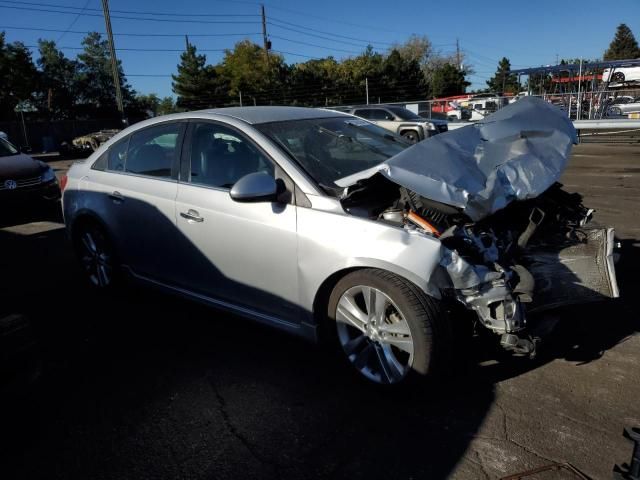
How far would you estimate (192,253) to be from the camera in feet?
11.8

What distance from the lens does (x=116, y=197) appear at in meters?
4.21

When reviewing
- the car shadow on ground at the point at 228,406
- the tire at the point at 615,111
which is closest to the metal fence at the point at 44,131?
the tire at the point at 615,111

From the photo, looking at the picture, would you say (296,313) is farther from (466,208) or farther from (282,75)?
(282,75)

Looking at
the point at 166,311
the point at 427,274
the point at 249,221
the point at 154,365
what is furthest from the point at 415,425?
the point at 166,311

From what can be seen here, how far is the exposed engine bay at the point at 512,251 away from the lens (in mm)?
2531

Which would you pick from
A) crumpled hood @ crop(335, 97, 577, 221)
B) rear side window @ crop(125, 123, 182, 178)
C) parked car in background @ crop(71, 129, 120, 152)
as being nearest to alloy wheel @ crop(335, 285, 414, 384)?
crumpled hood @ crop(335, 97, 577, 221)

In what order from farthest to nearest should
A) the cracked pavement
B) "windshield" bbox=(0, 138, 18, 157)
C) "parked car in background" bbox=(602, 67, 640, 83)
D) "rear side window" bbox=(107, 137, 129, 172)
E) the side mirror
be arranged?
"parked car in background" bbox=(602, 67, 640, 83)
"windshield" bbox=(0, 138, 18, 157)
"rear side window" bbox=(107, 137, 129, 172)
the side mirror
the cracked pavement

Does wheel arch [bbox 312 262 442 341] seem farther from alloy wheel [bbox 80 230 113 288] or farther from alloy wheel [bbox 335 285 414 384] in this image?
alloy wheel [bbox 80 230 113 288]

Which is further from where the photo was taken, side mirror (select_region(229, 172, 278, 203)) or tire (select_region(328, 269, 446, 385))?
side mirror (select_region(229, 172, 278, 203))

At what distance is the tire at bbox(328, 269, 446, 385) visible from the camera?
8.43 feet

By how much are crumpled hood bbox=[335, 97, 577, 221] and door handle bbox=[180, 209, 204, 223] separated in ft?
3.45

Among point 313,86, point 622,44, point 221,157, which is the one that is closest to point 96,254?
point 221,157

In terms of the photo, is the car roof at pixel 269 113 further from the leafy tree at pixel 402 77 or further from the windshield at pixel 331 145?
the leafy tree at pixel 402 77

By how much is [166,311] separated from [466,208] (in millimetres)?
2794
